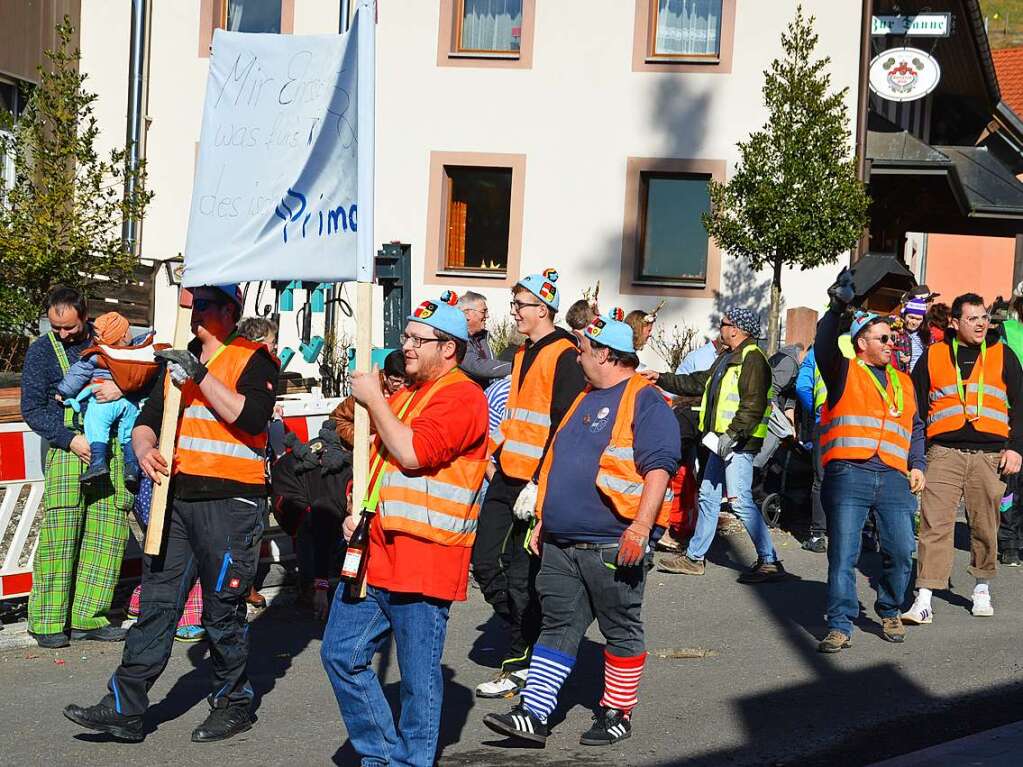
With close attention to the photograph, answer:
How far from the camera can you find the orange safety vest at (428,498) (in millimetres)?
5492

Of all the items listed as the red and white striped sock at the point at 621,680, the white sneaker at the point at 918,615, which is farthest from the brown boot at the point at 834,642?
the red and white striped sock at the point at 621,680

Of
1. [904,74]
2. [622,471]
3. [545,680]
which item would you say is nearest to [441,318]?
[622,471]

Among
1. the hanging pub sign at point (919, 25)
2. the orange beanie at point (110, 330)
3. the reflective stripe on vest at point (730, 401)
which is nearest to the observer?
the orange beanie at point (110, 330)

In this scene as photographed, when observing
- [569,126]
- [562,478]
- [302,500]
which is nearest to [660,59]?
[569,126]

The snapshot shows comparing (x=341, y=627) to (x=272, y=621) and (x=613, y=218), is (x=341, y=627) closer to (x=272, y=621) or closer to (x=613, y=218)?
(x=272, y=621)

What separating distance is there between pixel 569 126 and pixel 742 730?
1543 centimetres

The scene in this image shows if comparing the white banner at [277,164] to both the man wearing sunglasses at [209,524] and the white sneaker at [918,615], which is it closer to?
the man wearing sunglasses at [209,524]

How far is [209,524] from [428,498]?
1358 mm

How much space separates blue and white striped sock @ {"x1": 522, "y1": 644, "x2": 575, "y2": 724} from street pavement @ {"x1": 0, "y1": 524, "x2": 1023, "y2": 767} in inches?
8.0

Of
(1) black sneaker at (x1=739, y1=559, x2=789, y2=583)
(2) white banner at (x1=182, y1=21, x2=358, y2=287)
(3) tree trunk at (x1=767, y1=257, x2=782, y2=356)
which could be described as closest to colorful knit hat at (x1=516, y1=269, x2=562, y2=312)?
(2) white banner at (x1=182, y1=21, x2=358, y2=287)

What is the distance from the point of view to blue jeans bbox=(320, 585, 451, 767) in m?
5.48

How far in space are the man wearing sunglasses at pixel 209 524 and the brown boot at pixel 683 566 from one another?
5367 mm

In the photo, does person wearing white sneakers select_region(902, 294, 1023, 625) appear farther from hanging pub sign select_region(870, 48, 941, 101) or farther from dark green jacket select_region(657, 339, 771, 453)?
hanging pub sign select_region(870, 48, 941, 101)

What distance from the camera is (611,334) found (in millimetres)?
6613
